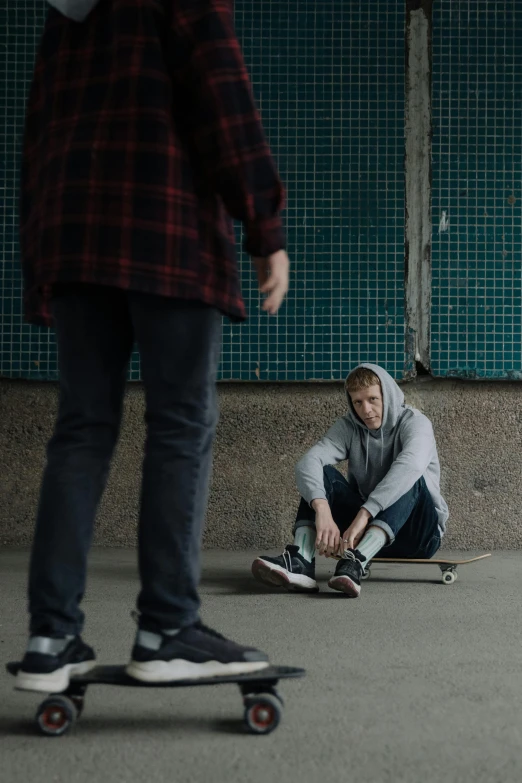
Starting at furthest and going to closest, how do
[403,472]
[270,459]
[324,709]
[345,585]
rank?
[270,459] → [403,472] → [345,585] → [324,709]

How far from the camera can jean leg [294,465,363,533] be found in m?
3.55

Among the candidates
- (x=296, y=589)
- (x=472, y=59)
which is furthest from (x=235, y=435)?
(x=472, y=59)

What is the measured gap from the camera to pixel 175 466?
1593mm

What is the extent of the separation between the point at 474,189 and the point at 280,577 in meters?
2.35

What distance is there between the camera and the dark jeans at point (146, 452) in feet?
5.16

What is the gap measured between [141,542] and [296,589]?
1.83 metres

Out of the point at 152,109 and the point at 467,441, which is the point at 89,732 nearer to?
the point at 152,109

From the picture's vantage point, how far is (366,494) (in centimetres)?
366

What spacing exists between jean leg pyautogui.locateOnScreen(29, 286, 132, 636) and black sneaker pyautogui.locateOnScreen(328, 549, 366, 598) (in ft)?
5.42

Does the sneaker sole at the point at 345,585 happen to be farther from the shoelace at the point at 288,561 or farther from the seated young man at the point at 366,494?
the shoelace at the point at 288,561

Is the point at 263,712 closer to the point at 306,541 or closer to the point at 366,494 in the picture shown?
the point at 306,541

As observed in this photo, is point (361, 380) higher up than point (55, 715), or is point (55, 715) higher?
point (361, 380)

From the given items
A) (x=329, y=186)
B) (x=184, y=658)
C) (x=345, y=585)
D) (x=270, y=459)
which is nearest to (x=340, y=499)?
(x=345, y=585)

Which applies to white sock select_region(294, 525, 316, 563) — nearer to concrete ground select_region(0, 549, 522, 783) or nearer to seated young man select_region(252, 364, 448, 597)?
seated young man select_region(252, 364, 448, 597)
